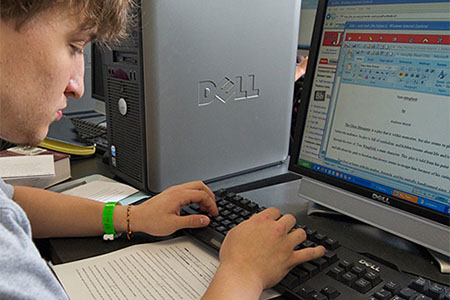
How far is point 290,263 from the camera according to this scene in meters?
0.54

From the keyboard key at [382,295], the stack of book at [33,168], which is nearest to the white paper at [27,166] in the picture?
the stack of book at [33,168]

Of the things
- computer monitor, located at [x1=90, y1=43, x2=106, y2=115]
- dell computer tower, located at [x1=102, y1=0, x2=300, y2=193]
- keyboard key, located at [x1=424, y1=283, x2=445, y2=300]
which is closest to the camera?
keyboard key, located at [x1=424, y1=283, x2=445, y2=300]

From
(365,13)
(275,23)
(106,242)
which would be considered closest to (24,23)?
(106,242)

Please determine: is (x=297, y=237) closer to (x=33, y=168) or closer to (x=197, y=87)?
(x=197, y=87)

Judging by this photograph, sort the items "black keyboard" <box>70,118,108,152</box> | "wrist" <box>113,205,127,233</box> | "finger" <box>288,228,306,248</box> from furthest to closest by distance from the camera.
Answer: "black keyboard" <box>70,118,108,152</box>
"wrist" <box>113,205,127,233</box>
"finger" <box>288,228,306,248</box>

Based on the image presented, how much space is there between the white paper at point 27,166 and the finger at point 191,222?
0.35 metres

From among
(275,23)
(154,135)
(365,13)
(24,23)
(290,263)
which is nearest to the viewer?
(24,23)

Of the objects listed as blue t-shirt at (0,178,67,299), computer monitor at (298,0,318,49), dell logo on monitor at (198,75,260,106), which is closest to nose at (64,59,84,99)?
blue t-shirt at (0,178,67,299)

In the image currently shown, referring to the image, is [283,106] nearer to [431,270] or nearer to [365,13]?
[365,13]

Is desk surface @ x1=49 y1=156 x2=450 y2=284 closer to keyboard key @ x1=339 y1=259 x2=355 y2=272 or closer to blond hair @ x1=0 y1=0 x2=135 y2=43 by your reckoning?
keyboard key @ x1=339 y1=259 x2=355 y2=272

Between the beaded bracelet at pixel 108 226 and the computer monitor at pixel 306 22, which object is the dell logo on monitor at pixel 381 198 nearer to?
the beaded bracelet at pixel 108 226

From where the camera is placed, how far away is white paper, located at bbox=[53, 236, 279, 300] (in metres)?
0.53

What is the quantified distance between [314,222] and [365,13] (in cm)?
37

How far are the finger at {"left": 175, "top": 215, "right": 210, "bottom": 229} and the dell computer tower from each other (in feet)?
0.64
